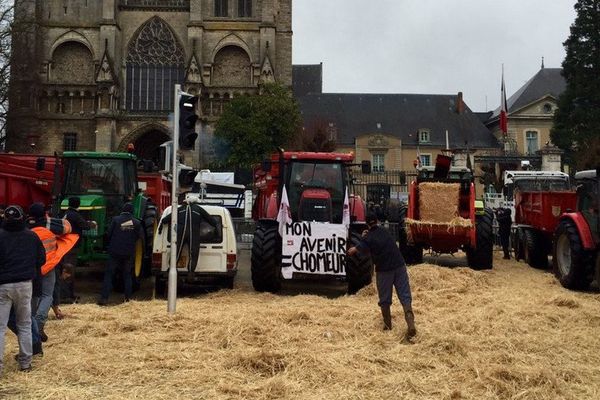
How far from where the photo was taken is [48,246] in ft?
21.4

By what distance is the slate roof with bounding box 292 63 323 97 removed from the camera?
219ft

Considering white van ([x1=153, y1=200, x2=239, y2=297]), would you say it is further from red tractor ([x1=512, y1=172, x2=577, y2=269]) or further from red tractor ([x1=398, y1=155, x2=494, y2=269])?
red tractor ([x1=512, y1=172, x2=577, y2=269])

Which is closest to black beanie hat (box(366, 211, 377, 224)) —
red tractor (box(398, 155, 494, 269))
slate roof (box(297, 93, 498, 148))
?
red tractor (box(398, 155, 494, 269))

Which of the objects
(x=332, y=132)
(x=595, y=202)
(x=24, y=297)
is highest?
(x=332, y=132)

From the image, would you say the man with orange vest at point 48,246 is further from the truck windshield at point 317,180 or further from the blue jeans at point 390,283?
the truck windshield at point 317,180

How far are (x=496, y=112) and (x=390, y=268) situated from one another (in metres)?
56.9

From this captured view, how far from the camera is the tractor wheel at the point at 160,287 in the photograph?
10305 millimetres

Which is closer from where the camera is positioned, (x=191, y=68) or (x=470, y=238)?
(x=470, y=238)

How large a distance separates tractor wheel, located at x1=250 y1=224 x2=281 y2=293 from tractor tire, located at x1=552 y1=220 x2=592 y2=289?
5.52 metres

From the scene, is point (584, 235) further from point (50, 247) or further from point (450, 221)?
point (50, 247)

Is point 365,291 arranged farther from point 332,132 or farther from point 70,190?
point 332,132

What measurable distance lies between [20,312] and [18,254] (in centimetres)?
58

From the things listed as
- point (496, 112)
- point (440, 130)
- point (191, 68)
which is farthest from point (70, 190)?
point (496, 112)

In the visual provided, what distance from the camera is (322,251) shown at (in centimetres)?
1023
